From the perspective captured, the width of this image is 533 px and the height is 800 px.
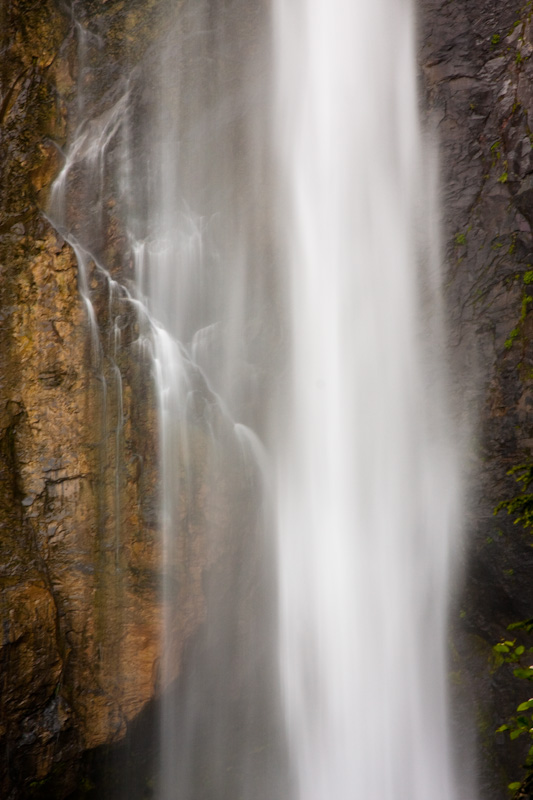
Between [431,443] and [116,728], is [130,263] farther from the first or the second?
[116,728]

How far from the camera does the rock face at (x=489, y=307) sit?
7824mm

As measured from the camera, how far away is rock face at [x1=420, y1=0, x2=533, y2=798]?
7.82 metres

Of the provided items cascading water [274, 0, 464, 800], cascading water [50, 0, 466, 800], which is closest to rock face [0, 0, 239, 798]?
cascading water [50, 0, 466, 800]

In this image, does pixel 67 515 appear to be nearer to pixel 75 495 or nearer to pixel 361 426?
pixel 75 495

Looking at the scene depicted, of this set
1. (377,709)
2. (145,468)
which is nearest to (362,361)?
(145,468)

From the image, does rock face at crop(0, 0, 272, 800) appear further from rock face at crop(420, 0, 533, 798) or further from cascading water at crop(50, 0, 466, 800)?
rock face at crop(420, 0, 533, 798)

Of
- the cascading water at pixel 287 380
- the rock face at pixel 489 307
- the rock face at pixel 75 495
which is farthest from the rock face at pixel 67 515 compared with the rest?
the rock face at pixel 489 307

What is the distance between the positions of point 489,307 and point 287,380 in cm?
287

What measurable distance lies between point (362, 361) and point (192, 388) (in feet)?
7.87

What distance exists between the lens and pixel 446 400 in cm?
846

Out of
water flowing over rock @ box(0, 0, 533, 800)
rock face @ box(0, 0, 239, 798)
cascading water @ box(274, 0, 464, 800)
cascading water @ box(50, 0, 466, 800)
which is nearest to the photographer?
rock face @ box(0, 0, 239, 798)

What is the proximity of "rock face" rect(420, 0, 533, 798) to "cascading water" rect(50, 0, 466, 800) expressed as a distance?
35 centimetres

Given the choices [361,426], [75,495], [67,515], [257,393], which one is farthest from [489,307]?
[67,515]

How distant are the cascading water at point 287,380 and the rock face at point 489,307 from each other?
0.35 m
